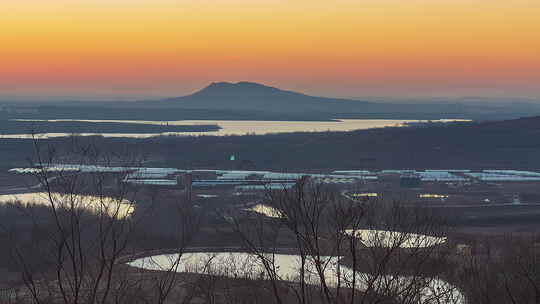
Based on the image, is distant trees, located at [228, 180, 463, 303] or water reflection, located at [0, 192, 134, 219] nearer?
distant trees, located at [228, 180, 463, 303]

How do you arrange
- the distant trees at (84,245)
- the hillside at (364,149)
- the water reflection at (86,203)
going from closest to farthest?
the distant trees at (84,245), the water reflection at (86,203), the hillside at (364,149)

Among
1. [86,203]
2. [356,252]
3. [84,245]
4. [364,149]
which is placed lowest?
[364,149]

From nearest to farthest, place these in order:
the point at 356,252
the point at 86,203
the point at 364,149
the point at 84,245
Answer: the point at 356,252
the point at 84,245
the point at 86,203
the point at 364,149

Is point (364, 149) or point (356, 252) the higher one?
point (356, 252)

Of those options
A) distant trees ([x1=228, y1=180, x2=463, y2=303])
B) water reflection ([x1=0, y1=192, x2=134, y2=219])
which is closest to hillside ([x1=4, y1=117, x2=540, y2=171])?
water reflection ([x1=0, y1=192, x2=134, y2=219])

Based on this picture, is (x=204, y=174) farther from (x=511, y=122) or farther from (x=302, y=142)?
(x=511, y=122)

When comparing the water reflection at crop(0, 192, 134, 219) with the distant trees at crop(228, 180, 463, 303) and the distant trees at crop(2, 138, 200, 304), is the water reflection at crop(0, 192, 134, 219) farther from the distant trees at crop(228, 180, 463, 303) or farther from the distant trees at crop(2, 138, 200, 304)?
the distant trees at crop(228, 180, 463, 303)

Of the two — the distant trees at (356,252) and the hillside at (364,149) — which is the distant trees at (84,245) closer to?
the distant trees at (356,252)

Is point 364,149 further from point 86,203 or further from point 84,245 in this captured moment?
point 84,245

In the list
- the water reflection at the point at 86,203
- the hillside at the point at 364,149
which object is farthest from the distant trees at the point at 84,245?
the hillside at the point at 364,149

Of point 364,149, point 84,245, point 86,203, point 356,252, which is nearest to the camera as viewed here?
point 356,252

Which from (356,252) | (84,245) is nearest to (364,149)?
(84,245)
